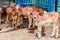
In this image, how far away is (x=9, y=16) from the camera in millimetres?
5633

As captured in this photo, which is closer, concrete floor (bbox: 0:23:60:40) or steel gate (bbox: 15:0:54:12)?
concrete floor (bbox: 0:23:60:40)

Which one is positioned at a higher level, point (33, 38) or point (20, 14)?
point (20, 14)

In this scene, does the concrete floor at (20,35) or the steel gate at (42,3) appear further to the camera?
the steel gate at (42,3)

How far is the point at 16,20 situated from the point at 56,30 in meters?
1.47

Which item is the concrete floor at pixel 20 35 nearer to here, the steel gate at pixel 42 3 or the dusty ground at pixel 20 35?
the dusty ground at pixel 20 35

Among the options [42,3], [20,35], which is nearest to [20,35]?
[20,35]

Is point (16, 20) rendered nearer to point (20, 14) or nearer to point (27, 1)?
point (20, 14)

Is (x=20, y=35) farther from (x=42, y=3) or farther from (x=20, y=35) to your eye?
(x=42, y=3)

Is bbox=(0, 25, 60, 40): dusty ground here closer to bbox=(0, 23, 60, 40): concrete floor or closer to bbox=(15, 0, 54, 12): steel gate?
bbox=(0, 23, 60, 40): concrete floor

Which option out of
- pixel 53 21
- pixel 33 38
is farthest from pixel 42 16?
pixel 33 38

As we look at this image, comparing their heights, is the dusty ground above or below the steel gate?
below

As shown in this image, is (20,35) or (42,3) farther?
(42,3)

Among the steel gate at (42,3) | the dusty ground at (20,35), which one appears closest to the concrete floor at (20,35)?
the dusty ground at (20,35)

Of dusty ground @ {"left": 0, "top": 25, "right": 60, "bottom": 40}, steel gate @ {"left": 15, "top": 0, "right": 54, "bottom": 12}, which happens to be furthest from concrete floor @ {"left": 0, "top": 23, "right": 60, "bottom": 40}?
steel gate @ {"left": 15, "top": 0, "right": 54, "bottom": 12}
